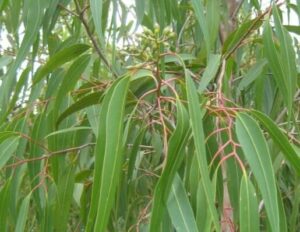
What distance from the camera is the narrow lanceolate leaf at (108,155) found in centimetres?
77

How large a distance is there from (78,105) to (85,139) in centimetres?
23

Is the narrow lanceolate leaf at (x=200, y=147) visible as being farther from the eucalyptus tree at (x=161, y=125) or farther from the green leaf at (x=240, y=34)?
the green leaf at (x=240, y=34)

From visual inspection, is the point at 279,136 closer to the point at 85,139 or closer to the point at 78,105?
the point at 78,105

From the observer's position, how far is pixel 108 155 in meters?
0.81

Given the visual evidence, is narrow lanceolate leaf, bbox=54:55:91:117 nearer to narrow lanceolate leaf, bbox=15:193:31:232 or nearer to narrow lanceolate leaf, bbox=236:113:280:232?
narrow lanceolate leaf, bbox=15:193:31:232

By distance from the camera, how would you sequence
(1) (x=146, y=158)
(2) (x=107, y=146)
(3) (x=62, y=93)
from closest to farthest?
(2) (x=107, y=146) < (3) (x=62, y=93) < (1) (x=146, y=158)

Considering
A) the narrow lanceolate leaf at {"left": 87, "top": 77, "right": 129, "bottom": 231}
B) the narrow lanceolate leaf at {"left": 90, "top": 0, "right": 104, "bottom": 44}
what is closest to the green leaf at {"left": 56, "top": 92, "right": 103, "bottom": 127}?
the narrow lanceolate leaf at {"left": 90, "top": 0, "right": 104, "bottom": 44}

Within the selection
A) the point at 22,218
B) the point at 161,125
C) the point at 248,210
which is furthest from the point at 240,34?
the point at 22,218

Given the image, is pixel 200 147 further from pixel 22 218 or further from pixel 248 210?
pixel 22 218

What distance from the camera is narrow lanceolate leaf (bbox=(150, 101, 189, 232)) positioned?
2.71 ft

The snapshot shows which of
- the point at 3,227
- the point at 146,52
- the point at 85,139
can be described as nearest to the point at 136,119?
the point at 85,139

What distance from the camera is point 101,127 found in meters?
0.85

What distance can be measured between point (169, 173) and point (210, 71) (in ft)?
1.03

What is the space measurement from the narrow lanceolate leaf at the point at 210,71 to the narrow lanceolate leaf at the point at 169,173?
0.74 feet
